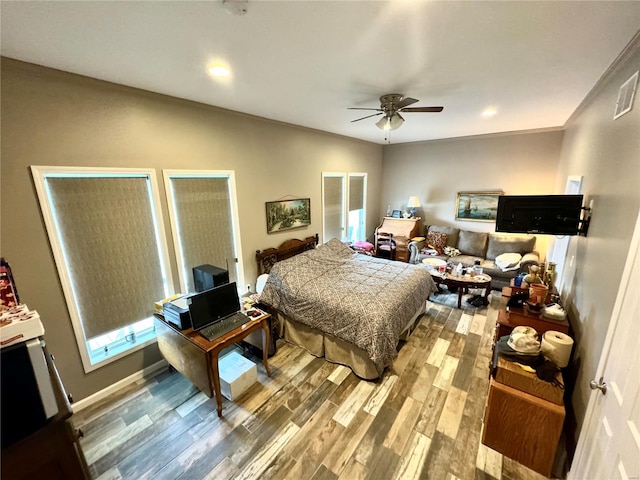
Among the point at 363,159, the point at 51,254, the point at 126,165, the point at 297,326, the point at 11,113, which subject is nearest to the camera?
the point at 11,113

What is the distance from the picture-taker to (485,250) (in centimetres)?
495

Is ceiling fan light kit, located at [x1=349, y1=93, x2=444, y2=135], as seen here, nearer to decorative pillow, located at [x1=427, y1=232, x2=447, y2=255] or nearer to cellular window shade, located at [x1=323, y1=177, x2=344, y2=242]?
cellular window shade, located at [x1=323, y1=177, x2=344, y2=242]

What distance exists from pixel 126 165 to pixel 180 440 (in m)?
2.32

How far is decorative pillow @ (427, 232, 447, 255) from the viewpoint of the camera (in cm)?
532

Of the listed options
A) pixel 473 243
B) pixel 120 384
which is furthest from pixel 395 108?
pixel 120 384

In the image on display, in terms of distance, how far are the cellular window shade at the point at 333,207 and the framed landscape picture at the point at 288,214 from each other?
0.57m

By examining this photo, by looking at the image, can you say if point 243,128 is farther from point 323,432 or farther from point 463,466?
point 463,466

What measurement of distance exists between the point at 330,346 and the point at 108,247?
2.32 m

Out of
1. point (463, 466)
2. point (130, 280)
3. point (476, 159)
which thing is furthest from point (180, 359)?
point (476, 159)

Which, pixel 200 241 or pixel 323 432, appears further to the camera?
pixel 200 241

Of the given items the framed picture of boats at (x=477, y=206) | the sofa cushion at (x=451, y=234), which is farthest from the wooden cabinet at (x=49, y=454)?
the framed picture of boats at (x=477, y=206)

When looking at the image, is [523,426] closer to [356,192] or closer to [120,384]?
[120,384]

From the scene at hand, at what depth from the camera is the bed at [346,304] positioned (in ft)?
8.25

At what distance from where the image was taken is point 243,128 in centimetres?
315
